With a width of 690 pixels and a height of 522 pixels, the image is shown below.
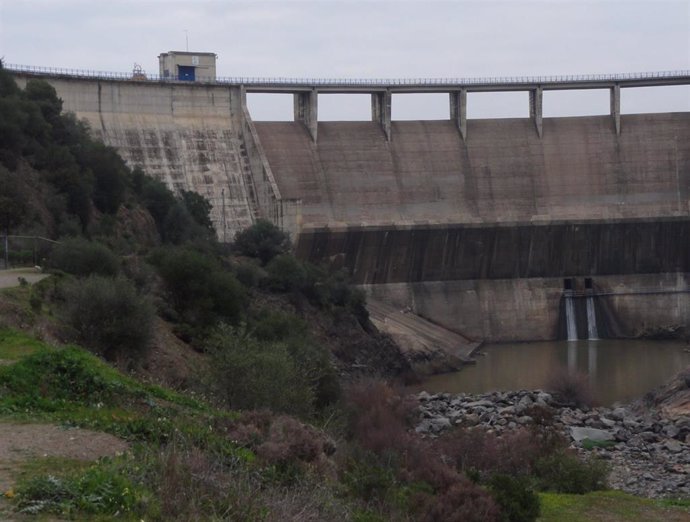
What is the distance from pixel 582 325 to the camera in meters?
53.6

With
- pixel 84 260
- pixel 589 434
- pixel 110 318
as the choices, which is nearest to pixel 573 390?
pixel 589 434

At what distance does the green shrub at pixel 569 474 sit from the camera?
20953 mm

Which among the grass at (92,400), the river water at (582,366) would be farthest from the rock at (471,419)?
the grass at (92,400)

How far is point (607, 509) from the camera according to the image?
1816 cm

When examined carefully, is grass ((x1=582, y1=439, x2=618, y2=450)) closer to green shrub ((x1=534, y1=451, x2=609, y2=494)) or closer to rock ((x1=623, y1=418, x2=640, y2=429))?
rock ((x1=623, y1=418, x2=640, y2=429))

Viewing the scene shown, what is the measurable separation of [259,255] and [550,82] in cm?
1759

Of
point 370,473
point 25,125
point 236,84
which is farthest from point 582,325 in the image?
point 370,473

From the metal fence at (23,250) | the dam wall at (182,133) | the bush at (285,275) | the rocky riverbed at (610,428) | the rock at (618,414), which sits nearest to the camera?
the rocky riverbed at (610,428)

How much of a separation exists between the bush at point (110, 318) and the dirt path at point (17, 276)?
3.01 m

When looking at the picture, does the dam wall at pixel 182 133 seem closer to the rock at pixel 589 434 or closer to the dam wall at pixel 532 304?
the dam wall at pixel 532 304

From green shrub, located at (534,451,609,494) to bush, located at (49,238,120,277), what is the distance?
11100mm

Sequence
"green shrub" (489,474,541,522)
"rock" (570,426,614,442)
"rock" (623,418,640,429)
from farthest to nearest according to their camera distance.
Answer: "rock" (623,418,640,429) < "rock" (570,426,614,442) < "green shrub" (489,474,541,522)

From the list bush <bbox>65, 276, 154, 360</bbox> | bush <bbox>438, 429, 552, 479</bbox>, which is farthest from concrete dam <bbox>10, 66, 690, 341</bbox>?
bush <bbox>65, 276, 154, 360</bbox>

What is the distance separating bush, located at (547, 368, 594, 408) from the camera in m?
35.2
